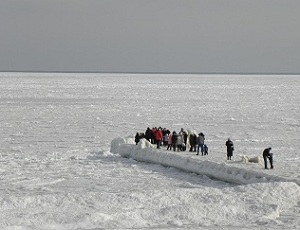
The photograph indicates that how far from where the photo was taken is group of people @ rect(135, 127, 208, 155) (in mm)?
25062

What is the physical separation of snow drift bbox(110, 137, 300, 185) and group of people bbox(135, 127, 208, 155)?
54 cm

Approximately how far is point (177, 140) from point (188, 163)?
121 inches

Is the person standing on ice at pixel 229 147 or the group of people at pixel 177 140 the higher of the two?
the person standing on ice at pixel 229 147

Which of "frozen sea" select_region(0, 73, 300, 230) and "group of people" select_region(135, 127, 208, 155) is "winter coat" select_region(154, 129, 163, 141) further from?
"frozen sea" select_region(0, 73, 300, 230)

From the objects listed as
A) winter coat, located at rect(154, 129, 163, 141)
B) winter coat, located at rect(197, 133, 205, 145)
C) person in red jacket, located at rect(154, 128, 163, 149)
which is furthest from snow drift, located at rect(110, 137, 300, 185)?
winter coat, located at rect(197, 133, 205, 145)

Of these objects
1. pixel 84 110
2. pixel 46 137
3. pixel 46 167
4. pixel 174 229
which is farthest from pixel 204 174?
pixel 84 110

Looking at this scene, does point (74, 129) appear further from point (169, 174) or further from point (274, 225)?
point (274, 225)

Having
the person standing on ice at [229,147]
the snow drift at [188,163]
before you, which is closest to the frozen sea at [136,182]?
the snow drift at [188,163]

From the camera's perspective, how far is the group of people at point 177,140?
25.1 metres

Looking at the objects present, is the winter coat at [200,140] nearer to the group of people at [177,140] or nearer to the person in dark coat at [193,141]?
the group of people at [177,140]

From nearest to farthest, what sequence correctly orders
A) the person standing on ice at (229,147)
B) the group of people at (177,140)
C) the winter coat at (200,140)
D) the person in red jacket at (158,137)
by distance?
1. the person standing on ice at (229,147)
2. the winter coat at (200,140)
3. the group of people at (177,140)
4. the person in red jacket at (158,137)

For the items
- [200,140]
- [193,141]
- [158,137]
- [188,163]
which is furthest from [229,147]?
[158,137]

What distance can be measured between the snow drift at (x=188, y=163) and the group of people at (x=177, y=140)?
54 cm

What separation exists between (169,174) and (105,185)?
352 cm
